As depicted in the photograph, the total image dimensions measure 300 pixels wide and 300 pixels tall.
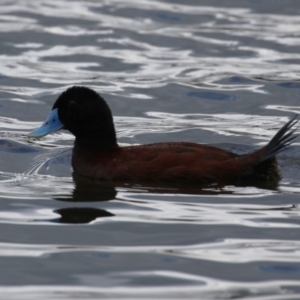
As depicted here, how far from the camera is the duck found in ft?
26.0

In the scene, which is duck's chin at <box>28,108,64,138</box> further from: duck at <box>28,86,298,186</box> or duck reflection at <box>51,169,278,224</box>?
duck reflection at <box>51,169,278,224</box>

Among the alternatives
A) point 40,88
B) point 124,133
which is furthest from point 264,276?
point 40,88

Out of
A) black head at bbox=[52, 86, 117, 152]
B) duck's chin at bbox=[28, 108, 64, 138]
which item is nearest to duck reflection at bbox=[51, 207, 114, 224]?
black head at bbox=[52, 86, 117, 152]

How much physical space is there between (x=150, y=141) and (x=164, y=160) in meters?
2.31

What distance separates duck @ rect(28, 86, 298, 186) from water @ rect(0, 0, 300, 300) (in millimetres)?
138

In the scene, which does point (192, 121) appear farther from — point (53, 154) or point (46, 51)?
point (46, 51)

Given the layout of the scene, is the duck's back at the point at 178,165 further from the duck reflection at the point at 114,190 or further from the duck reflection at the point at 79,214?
the duck reflection at the point at 79,214

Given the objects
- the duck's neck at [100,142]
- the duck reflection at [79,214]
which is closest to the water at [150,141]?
the duck reflection at [79,214]

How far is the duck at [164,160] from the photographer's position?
7.93 meters

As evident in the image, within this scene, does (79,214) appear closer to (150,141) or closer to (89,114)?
(89,114)

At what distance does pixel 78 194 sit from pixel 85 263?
186cm

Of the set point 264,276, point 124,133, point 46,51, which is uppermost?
point 46,51

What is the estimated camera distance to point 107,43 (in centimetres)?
1552

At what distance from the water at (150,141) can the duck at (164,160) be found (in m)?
0.14
